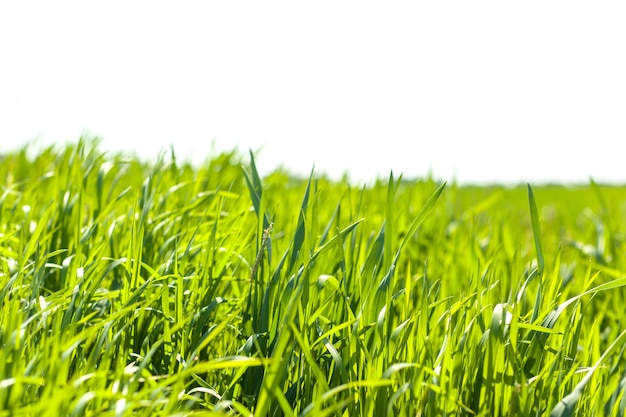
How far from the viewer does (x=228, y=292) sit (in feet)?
6.94

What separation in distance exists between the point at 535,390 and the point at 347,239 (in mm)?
676

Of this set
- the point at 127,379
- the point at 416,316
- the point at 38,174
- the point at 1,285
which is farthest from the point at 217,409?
the point at 38,174

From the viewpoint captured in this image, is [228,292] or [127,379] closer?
[127,379]

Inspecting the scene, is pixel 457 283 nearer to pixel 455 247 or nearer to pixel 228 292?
pixel 455 247

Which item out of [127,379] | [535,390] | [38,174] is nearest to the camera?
[127,379]

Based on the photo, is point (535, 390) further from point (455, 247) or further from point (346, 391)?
point (455, 247)

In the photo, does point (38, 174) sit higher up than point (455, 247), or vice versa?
point (38, 174)

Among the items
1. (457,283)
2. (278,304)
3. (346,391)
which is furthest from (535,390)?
(457,283)

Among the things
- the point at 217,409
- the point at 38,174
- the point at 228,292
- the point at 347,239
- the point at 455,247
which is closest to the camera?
the point at 217,409

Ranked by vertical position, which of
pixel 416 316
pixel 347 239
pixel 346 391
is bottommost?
pixel 346 391

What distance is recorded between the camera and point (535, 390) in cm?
143

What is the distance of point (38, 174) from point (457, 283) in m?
2.55

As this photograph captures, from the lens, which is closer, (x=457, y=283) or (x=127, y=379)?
(x=127, y=379)

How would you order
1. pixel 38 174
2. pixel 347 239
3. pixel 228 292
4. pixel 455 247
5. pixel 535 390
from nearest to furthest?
pixel 535 390 → pixel 347 239 → pixel 228 292 → pixel 455 247 → pixel 38 174
